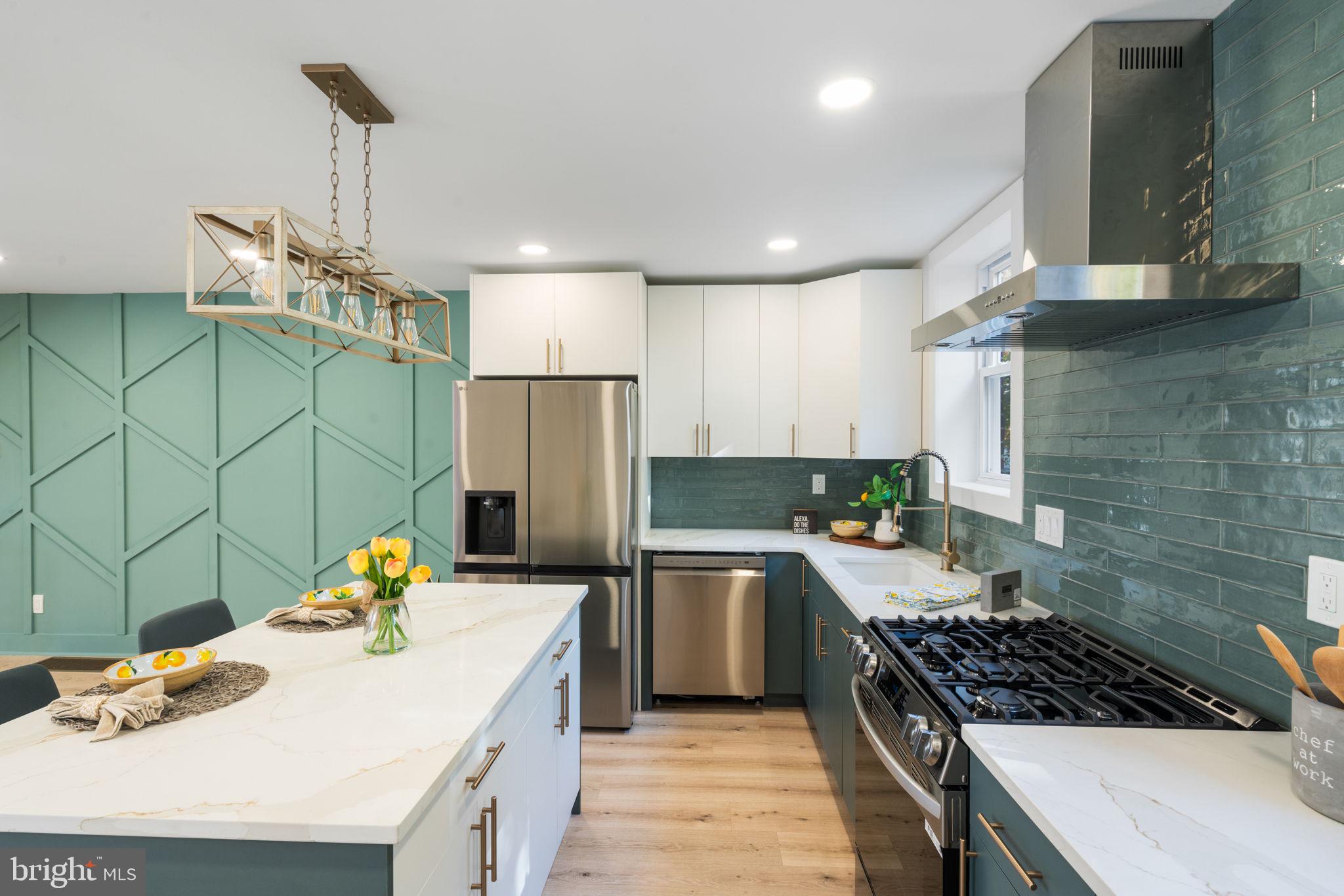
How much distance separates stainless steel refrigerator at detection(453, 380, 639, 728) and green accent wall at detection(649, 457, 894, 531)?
76cm

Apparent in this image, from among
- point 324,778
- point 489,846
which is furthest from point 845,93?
point 489,846

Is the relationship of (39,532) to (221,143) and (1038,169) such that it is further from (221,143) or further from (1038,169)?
(1038,169)

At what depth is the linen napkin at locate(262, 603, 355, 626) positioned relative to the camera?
2018mm

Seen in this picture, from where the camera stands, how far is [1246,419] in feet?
4.27

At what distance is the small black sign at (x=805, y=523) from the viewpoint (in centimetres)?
380

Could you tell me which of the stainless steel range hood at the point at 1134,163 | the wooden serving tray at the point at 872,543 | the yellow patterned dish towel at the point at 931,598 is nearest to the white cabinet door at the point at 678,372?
the wooden serving tray at the point at 872,543

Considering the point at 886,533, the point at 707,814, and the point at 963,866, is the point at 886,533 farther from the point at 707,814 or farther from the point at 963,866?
the point at 963,866

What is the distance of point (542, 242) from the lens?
10.1ft

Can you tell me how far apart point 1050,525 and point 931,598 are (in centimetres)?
45

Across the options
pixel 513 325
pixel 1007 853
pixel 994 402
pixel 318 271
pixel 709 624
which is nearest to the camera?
pixel 1007 853

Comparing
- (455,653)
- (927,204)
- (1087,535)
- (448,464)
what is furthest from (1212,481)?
(448,464)

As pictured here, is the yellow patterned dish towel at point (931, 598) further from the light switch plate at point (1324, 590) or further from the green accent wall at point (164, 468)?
the green accent wall at point (164, 468)

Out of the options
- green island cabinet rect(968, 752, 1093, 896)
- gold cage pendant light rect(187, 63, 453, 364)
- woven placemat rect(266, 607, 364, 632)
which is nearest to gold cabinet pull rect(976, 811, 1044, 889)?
green island cabinet rect(968, 752, 1093, 896)

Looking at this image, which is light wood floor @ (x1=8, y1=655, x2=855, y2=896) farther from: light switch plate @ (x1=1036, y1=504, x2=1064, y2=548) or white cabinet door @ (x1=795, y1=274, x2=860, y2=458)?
white cabinet door @ (x1=795, y1=274, x2=860, y2=458)
